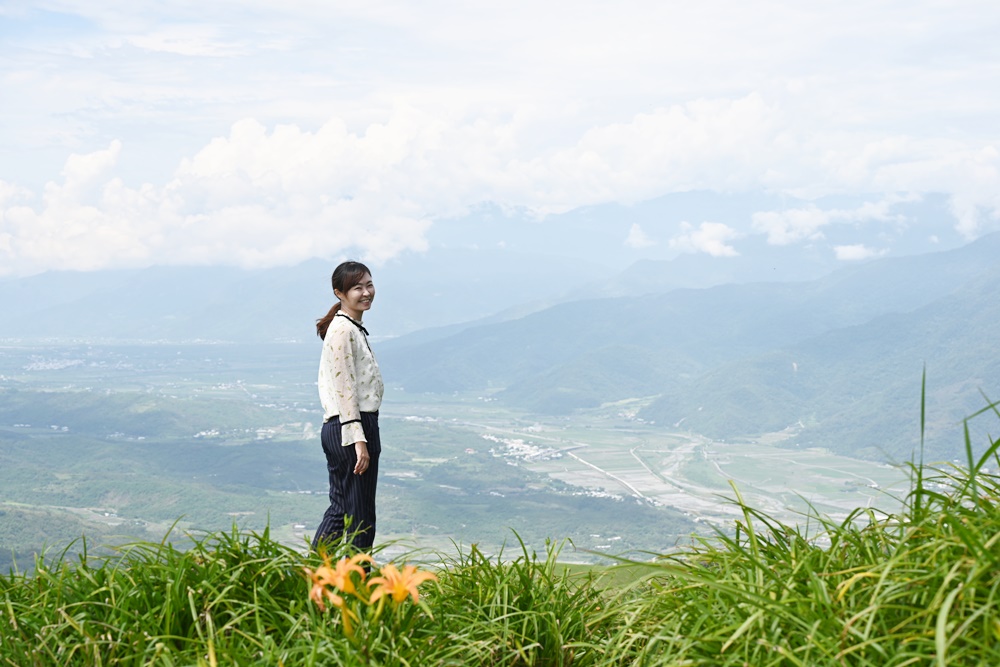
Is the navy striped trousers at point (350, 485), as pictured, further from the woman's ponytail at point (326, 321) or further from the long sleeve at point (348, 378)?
the woman's ponytail at point (326, 321)

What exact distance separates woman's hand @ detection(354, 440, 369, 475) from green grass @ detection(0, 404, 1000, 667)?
1.00 m

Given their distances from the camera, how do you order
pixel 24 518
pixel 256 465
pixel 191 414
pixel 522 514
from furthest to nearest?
pixel 191 414, pixel 256 465, pixel 522 514, pixel 24 518

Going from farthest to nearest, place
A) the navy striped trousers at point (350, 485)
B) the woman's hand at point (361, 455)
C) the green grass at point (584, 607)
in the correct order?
1. the navy striped trousers at point (350, 485)
2. the woman's hand at point (361, 455)
3. the green grass at point (584, 607)

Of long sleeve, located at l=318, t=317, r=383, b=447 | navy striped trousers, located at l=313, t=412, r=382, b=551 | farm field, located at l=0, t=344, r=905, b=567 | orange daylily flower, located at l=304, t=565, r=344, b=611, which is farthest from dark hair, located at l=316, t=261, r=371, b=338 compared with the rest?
farm field, located at l=0, t=344, r=905, b=567

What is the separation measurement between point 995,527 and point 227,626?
256 centimetres

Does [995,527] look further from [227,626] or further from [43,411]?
[43,411]

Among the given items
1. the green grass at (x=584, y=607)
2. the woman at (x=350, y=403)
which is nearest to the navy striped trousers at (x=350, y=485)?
the woman at (x=350, y=403)

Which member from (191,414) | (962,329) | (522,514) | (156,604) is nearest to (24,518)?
(522,514)

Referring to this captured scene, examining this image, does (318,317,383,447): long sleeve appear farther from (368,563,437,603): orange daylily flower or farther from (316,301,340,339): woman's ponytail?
(368,563,437,603): orange daylily flower

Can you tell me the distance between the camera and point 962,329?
647 feet

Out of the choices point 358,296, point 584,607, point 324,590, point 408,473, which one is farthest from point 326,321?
point 408,473

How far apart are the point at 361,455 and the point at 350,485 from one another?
0.81 ft

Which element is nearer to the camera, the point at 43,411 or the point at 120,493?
the point at 120,493

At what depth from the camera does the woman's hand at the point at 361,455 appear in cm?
512
